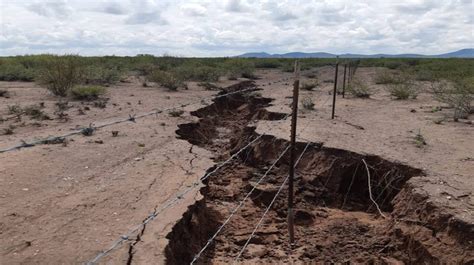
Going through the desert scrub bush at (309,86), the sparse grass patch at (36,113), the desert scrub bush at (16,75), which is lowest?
the desert scrub bush at (309,86)

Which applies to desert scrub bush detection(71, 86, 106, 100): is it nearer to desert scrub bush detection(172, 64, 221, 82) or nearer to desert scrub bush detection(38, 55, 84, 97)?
desert scrub bush detection(38, 55, 84, 97)

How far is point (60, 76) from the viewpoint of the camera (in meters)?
15.4

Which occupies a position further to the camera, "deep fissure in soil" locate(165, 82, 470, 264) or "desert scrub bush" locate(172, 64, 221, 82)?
"desert scrub bush" locate(172, 64, 221, 82)

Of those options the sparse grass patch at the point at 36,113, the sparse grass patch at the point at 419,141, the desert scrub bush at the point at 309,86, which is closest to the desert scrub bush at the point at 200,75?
the desert scrub bush at the point at 309,86

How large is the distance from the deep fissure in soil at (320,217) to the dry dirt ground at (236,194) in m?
0.02

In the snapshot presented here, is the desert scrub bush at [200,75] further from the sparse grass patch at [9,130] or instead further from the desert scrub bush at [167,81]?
the sparse grass patch at [9,130]

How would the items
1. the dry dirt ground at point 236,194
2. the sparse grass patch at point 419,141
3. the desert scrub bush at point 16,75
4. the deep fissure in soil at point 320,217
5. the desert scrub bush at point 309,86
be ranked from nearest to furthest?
1. the dry dirt ground at point 236,194
2. the deep fissure in soil at point 320,217
3. the sparse grass patch at point 419,141
4. the desert scrub bush at point 309,86
5. the desert scrub bush at point 16,75

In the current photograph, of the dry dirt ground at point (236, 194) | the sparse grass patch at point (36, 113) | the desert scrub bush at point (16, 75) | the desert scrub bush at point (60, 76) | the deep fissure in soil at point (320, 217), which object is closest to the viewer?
the dry dirt ground at point (236, 194)

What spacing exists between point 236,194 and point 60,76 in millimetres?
10542

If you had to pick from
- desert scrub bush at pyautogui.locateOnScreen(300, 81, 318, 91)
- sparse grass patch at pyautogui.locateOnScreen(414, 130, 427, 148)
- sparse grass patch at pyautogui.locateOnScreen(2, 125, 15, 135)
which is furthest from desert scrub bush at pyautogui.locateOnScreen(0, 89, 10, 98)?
sparse grass patch at pyautogui.locateOnScreen(414, 130, 427, 148)

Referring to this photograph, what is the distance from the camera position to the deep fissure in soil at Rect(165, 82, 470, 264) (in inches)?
202

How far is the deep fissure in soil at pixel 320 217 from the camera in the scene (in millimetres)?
5141

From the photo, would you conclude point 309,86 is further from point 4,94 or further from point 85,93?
point 4,94

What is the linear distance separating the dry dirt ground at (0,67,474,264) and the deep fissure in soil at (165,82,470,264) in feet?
0.06
